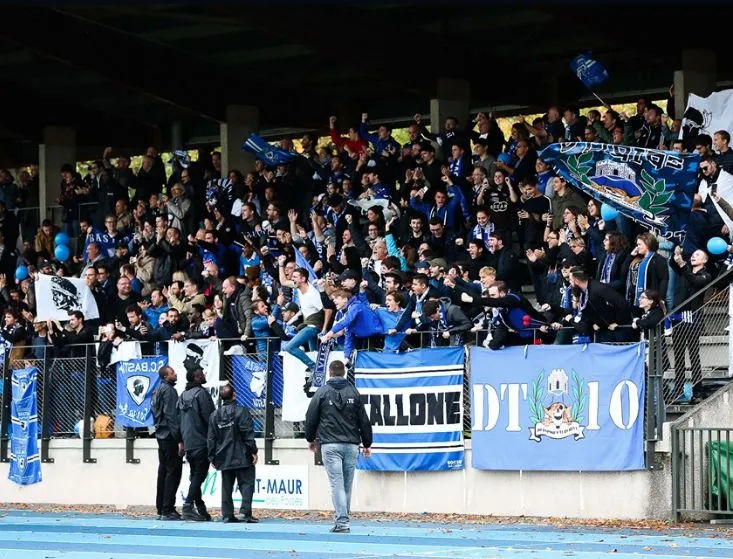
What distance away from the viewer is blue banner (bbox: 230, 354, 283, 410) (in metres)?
23.2

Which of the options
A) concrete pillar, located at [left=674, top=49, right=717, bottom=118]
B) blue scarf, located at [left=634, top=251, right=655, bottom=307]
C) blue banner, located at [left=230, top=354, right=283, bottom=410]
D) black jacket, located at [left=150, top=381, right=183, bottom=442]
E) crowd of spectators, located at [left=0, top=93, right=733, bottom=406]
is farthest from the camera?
concrete pillar, located at [left=674, top=49, right=717, bottom=118]

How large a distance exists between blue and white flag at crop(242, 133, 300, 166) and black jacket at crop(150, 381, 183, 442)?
867cm

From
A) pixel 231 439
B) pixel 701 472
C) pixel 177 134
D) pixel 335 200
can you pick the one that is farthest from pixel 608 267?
pixel 177 134

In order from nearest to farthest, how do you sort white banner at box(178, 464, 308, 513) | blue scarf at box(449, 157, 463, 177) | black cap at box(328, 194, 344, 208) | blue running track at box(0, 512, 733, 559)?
blue running track at box(0, 512, 733, 559) < white banner at box(178, 464, 308, 513) < blue scarf at box(449, 157, 463, 177) < black cap at box(328, 194, 344, 208)

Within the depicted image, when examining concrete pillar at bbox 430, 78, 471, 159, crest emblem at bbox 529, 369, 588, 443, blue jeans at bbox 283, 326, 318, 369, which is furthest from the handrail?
concrete pillar at bbox 430, 78, 471, 159

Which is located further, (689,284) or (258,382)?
(258,382)

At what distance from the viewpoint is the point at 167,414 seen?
70.7ft

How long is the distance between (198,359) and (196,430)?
311cm

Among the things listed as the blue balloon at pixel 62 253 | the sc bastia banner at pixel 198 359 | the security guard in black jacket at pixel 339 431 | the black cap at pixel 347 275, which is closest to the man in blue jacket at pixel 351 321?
the black cap at pixel 347 275

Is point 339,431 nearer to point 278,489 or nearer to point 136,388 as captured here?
point 278,489

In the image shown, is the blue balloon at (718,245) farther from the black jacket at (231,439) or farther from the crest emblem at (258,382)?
the crest emblem at (258,382)

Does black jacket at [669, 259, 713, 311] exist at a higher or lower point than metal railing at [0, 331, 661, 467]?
higher

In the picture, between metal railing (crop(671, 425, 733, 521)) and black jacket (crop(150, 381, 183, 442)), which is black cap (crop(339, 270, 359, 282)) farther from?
metal railing (crop(671, 425, 733, 521))

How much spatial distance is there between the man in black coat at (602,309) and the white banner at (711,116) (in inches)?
164
